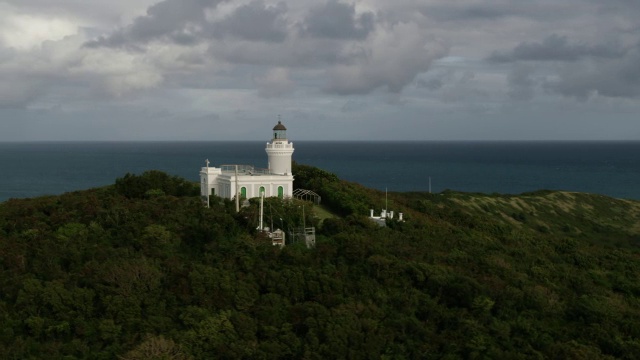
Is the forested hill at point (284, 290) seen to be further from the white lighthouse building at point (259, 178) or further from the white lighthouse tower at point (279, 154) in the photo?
the white lighthouse tower at point (279, 154)

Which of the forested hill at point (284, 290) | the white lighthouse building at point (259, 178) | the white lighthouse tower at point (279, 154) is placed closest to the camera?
the forested hill at point (284, 290)

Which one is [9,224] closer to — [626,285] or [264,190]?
[264,190]

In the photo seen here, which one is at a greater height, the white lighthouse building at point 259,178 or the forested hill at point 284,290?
the white lighthouse building at point 259,178

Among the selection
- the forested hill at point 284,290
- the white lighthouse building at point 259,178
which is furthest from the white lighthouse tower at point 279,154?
the forested hill at point 284,290

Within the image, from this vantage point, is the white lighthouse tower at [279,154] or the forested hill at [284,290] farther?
the white lighthouse tower at [279,154]

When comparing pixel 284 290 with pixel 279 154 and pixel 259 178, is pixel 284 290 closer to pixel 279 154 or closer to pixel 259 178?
pixel 259 178

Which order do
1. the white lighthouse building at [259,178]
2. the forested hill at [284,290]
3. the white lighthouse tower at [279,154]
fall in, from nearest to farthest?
1. the forested hill at [284,290]
2. the white lighthouse building at [259,178]
3. the white lighthouse tower at [279,154]

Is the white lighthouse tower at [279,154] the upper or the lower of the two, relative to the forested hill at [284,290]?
upper
